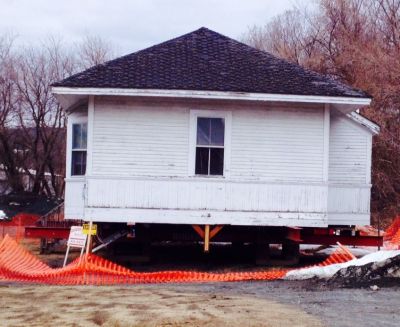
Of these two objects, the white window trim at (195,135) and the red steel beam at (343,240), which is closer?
the white window trim at (195,135)

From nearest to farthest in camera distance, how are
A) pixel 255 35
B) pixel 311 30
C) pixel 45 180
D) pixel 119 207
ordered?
pixel 119 207 < pixel 311 30 < pixel 255 35 < pixel 45 180

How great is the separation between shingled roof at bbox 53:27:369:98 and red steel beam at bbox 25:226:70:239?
13.5 ft

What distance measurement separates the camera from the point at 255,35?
49000 millimetres

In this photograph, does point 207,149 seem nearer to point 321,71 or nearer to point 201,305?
point 201,305

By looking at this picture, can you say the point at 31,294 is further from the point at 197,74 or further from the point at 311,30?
the point at 311,30

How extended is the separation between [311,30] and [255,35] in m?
6.57

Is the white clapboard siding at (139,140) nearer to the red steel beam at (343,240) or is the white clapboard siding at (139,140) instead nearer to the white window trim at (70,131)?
the white window trim at (70,131)

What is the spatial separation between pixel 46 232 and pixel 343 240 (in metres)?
7.46

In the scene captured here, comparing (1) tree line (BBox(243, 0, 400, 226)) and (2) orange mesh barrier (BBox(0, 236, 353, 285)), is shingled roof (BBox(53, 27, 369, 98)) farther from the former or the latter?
(1) tree line (BBox(243, 0, 400, 226))

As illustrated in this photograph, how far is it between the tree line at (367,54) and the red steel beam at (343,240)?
45.9 ft

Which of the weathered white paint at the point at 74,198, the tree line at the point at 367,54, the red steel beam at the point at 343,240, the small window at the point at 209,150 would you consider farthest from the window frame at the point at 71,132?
the tree line at the point at 367,54

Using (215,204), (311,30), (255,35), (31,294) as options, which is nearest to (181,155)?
(215,204)

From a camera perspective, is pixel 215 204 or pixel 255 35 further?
pixel 255 35

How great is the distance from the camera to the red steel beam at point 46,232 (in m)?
17.8
